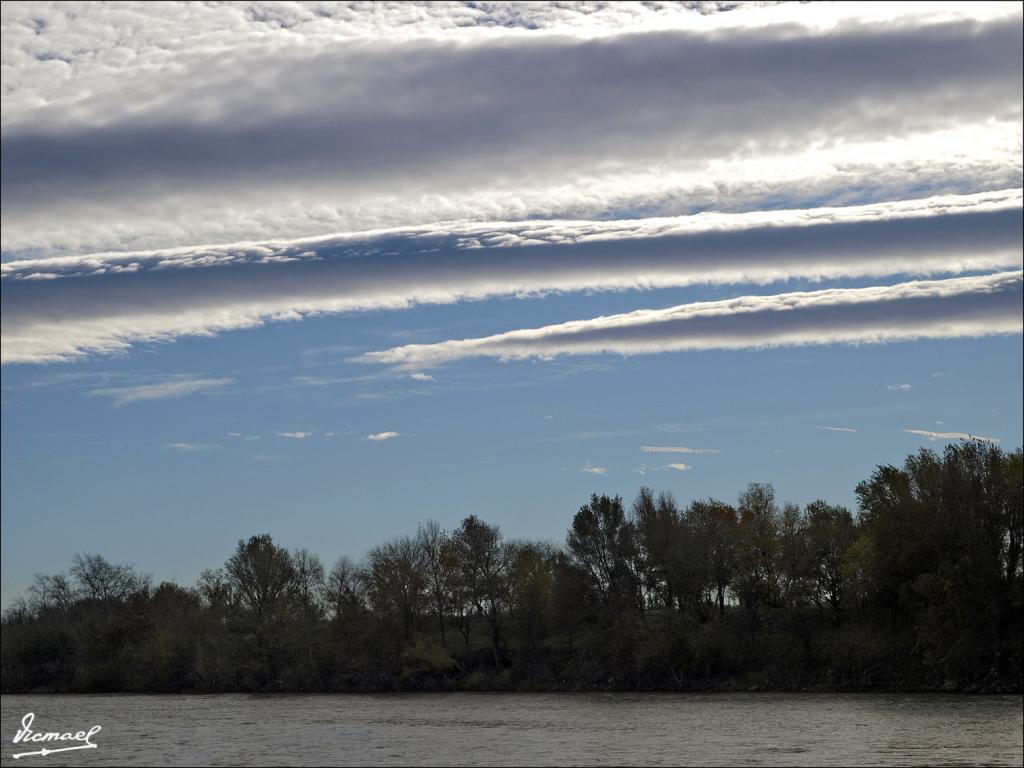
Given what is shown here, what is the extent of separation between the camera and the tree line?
83.1 m

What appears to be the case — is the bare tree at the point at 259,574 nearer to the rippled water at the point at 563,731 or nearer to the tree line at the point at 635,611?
the tree line at the point at 635,611

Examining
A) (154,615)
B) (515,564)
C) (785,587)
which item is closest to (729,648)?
(785,587)

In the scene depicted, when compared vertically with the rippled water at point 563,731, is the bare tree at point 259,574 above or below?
above

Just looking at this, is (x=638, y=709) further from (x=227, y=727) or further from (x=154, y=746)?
(x=154, y=746)

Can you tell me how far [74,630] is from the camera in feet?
431

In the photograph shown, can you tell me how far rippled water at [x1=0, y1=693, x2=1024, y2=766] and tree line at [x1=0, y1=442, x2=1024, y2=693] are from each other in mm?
6505

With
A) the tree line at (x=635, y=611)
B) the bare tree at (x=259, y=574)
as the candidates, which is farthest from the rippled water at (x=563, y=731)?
the bare tree at (x=259, y=574)

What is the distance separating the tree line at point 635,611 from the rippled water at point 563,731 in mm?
6505

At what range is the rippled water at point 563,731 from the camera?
5106 centimetres

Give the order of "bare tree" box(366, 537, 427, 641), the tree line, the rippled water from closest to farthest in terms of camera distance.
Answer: the rippled water, the tree line, "bare tree" box(366, 537, 427, 641)

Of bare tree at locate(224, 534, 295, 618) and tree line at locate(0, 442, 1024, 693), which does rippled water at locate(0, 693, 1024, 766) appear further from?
bare tree at locate(224, 534, 295, 618)

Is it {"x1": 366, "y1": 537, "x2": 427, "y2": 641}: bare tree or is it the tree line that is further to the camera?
{"x1": 366, "y1": 537, "x2": 427, "y2": 641}: bare tree

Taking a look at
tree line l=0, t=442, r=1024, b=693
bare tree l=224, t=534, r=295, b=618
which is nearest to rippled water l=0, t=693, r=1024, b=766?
tree line l=0, t=442, r=1024, b=693

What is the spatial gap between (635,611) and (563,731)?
4287cm
